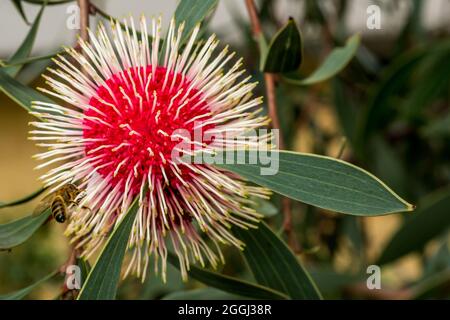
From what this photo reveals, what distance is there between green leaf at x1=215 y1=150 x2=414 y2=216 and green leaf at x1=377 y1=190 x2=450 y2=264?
71 cm

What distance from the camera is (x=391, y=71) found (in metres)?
1.46

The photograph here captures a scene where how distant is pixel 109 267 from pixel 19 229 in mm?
148

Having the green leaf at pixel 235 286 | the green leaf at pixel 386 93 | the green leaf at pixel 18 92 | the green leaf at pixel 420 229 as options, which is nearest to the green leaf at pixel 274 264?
the green leaf at pixel 235 286

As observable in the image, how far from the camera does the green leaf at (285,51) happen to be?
817mm

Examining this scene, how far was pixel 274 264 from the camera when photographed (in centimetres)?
84

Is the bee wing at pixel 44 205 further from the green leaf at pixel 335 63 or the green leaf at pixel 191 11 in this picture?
the green leaf at pixel 335 63

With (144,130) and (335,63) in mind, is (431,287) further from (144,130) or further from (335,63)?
(144,130)

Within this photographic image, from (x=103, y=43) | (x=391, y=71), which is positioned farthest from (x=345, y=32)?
(x=103, y=43)

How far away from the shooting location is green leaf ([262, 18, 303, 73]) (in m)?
0.82

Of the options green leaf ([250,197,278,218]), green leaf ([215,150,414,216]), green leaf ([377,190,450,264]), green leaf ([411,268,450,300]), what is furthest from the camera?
green leaf ([377,190,450,264])

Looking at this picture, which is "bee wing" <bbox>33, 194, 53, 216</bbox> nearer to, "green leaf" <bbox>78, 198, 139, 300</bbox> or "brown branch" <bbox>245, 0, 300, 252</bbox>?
"green leaf" <bbox>78, 198, 139, 300</bbox>

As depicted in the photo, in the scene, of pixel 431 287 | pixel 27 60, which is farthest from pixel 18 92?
pixel 431 287

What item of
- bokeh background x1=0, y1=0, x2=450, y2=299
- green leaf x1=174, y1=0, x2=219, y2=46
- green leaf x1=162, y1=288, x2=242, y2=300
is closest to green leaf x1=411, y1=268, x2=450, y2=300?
bokeh background x1=0, y1=0, x2=450, y2=299

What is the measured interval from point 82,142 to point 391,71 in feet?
2.97
